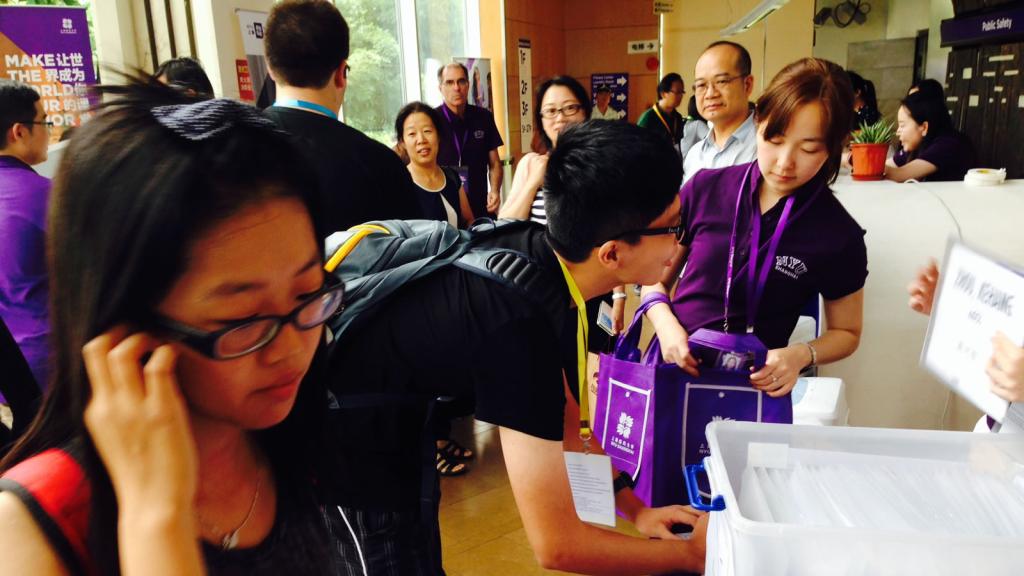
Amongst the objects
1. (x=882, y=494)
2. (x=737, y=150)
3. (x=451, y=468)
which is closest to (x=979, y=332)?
(x=882, y=494)

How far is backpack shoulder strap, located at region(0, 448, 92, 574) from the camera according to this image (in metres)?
0.59

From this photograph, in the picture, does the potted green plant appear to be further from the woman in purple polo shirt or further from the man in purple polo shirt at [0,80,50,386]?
the man in purple polo shirt at [0,80,50,386]

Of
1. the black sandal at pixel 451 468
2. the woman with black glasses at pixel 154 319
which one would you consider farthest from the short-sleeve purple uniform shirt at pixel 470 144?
the woman with black glasses at pixel 154 319

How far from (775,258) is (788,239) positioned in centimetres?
6

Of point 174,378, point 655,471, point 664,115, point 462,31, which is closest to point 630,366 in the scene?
point 655,471

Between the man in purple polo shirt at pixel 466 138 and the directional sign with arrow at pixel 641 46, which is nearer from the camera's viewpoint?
the man in purple polo shirt at pixel 466 138

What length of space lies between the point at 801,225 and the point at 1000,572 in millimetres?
1025

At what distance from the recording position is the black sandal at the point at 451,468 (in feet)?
9.60

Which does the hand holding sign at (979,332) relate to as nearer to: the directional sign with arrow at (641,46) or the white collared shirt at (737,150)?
the white collared shirt at (737,150)

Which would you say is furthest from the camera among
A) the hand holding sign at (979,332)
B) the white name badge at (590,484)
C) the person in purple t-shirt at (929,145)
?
the person in purple t-shirt at (929,145)

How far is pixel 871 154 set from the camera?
8.41 ft

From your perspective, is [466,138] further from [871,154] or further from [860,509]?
[860,509]

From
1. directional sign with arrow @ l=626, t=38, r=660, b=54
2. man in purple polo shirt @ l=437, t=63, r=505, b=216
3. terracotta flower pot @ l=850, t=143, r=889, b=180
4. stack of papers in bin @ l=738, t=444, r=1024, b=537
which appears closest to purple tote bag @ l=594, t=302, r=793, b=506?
stack of papers in bin @ l=738, t=444, r=1024, b=537

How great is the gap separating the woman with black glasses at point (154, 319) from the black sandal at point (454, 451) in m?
2.35
